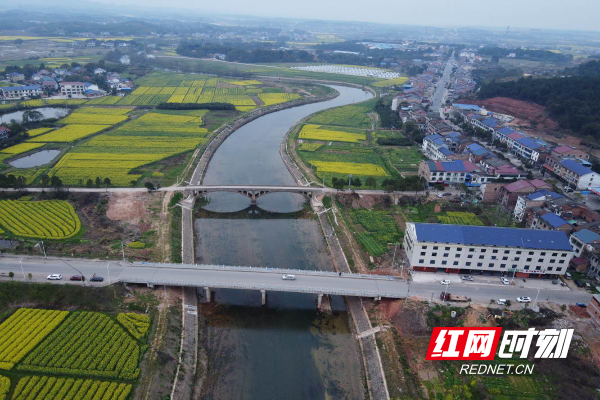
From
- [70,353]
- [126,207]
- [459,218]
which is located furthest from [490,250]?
[126,207]

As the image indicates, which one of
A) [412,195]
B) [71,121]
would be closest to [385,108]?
[412,195]

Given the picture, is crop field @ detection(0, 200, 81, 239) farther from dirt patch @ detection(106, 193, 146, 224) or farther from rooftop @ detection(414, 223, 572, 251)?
rooftop @ detection(414, 223, 572, 251)

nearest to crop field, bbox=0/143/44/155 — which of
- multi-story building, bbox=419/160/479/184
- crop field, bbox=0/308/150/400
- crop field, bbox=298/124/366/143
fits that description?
crop field, bbox=0/308/150/400

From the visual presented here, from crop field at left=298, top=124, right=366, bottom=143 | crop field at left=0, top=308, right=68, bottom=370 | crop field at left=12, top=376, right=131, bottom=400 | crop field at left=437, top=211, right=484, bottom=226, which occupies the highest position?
crop field at left=298, top=124, right=366, bottom=143

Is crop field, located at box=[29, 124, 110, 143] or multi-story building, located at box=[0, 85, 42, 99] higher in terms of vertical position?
multi-story building, located at box=[0, 85, 42, 99]

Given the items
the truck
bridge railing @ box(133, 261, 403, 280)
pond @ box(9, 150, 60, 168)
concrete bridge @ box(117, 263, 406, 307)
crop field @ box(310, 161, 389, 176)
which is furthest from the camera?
crop field @ box(310, 161, 389, 176)

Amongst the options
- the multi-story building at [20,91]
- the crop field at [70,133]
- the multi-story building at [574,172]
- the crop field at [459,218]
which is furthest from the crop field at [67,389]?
the multi-story building at [20,91]

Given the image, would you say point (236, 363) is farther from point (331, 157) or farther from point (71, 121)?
point (71, 121)

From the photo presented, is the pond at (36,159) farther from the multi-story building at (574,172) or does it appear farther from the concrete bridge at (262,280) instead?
the multi-story building at (574,172)
